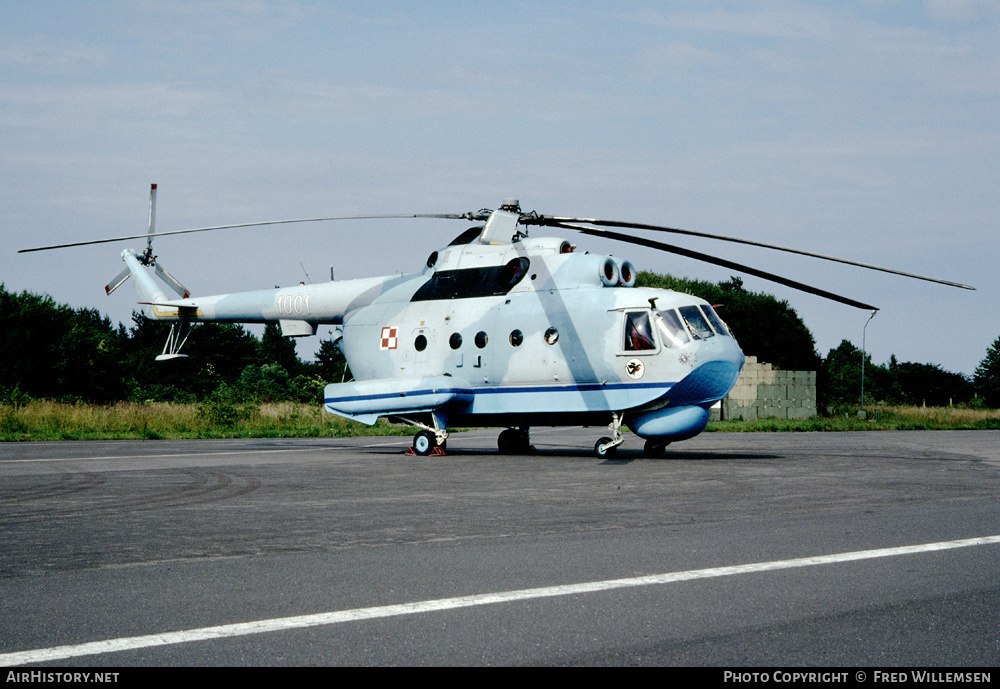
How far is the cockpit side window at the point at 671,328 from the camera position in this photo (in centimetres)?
1931

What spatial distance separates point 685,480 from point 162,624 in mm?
10150

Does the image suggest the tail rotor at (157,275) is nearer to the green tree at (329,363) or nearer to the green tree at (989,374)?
the green tree at (329,363)

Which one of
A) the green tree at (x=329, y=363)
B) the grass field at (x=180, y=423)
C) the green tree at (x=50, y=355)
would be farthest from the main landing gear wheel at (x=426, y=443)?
the green tree at (x=329, y=363)

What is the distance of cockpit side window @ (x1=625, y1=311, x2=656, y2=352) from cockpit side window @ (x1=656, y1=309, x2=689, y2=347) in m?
0.22

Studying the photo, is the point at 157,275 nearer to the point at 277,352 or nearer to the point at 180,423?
the point at 180,423

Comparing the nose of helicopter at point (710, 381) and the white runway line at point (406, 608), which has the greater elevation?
the nose of helicopter at point (710, 381)

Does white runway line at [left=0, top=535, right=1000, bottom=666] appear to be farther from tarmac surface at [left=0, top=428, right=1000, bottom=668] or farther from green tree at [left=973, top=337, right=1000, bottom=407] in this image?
Result: green tree at [left=973, top=337, right=1000, bottom=407]

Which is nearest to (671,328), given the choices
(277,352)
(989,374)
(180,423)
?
(180,423)

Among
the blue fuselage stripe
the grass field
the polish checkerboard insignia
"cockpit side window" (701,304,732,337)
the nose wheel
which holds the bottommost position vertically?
the grass field

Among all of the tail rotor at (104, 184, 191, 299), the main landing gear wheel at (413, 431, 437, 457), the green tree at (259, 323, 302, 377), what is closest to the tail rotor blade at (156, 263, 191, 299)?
the tail rotor at (104, 184, 191, 299)

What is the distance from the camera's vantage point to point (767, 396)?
175ft

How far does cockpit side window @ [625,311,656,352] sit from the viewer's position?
19.5 meters

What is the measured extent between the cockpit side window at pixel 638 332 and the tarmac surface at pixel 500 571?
5.43 metres
